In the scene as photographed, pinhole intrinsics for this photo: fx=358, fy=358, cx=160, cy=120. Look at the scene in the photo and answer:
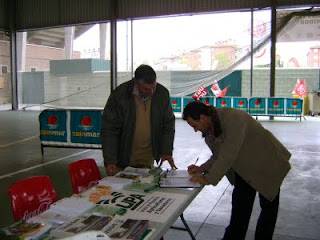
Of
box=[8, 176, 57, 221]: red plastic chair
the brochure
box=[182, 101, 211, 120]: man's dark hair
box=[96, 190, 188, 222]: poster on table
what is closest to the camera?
box=[96, 190, 188, 222]: poster on table

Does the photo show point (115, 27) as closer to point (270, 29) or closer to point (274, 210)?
point (270, 29)

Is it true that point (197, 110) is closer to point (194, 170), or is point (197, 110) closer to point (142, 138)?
point (194, 170)

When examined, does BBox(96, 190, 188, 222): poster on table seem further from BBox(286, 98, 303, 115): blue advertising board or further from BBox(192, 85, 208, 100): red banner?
BBox(192, 85, 208, 100): red banner

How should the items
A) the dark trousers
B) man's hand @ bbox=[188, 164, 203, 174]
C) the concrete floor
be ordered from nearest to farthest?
the dark trousers < man's hand @ bbox=[188, 164, 203, 174] < the concrete floor

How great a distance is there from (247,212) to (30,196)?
164 cm

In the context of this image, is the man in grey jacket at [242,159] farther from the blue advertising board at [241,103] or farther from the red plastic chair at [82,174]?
the blue advertising board at [241,103]

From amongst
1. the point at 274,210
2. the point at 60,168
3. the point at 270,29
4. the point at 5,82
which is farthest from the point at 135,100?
the point at 5,82

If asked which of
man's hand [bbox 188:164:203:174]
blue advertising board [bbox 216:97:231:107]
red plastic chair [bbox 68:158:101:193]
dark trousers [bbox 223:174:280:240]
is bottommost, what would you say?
dark trousers [bbox 223:174:280:240]

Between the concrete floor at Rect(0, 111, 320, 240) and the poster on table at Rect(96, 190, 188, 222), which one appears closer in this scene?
the poster on table at Rect(96, 190, 188, 222)

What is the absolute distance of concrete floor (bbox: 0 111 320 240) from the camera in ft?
12.7

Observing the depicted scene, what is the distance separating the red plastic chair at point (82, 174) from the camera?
117 inches

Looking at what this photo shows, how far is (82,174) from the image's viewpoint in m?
3.07

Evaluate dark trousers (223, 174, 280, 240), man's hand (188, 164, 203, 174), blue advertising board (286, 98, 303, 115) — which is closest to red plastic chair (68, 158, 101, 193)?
man's hand (188, 164, 203, 174)

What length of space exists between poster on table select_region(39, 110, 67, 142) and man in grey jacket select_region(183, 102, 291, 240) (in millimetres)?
5119
